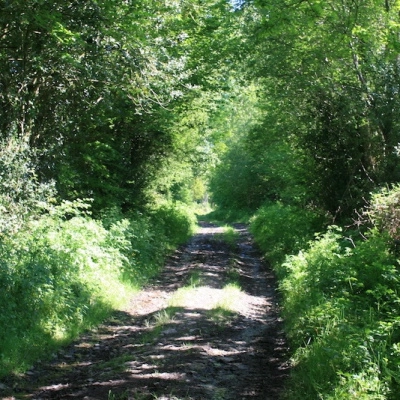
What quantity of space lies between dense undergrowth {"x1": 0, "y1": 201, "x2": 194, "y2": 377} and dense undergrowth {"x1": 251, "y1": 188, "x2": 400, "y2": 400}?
3815mm

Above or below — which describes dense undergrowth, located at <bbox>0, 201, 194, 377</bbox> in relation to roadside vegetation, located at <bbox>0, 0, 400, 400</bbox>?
below

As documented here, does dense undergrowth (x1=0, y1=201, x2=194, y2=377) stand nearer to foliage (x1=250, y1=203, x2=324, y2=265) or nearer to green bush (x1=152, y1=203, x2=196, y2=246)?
foliage (x1=250, y1=203, x2=324, y2=265)

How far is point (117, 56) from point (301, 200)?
823cm

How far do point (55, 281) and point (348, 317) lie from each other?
5080mm

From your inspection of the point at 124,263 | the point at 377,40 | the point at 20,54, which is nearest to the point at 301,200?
the point at 377,40

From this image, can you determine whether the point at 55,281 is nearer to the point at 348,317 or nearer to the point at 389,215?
the point at 348,317

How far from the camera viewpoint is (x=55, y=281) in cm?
834

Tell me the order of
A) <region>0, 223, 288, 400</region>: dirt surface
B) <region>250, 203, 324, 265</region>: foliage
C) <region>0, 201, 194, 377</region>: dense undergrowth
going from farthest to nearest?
<region>250, 203, 324, 265</region>: foliage → <region>0, 201, 194, 377</region>: dense undergrowth → <region>0, 223, 288, 400</region>: dirt surface

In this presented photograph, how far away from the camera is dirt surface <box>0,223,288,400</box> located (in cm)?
580

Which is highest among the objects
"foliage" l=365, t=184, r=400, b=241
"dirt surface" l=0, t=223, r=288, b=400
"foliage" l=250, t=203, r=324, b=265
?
"foliage" l=365, t=184, r=400, b=241

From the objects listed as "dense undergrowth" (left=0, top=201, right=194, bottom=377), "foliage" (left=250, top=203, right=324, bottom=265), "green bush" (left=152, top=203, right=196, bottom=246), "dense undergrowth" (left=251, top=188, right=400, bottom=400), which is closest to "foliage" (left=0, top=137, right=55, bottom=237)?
"dense undergrowth" (left=0, top=201, right=194, bottom=377)

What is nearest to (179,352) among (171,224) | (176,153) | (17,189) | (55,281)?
(55,281)

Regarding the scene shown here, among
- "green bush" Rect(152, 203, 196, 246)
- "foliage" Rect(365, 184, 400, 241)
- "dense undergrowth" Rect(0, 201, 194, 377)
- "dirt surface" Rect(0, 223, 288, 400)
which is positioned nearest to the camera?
"dirt surface" Rect(0, 223, 288, 400)

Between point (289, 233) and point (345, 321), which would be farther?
point (289, 233)
